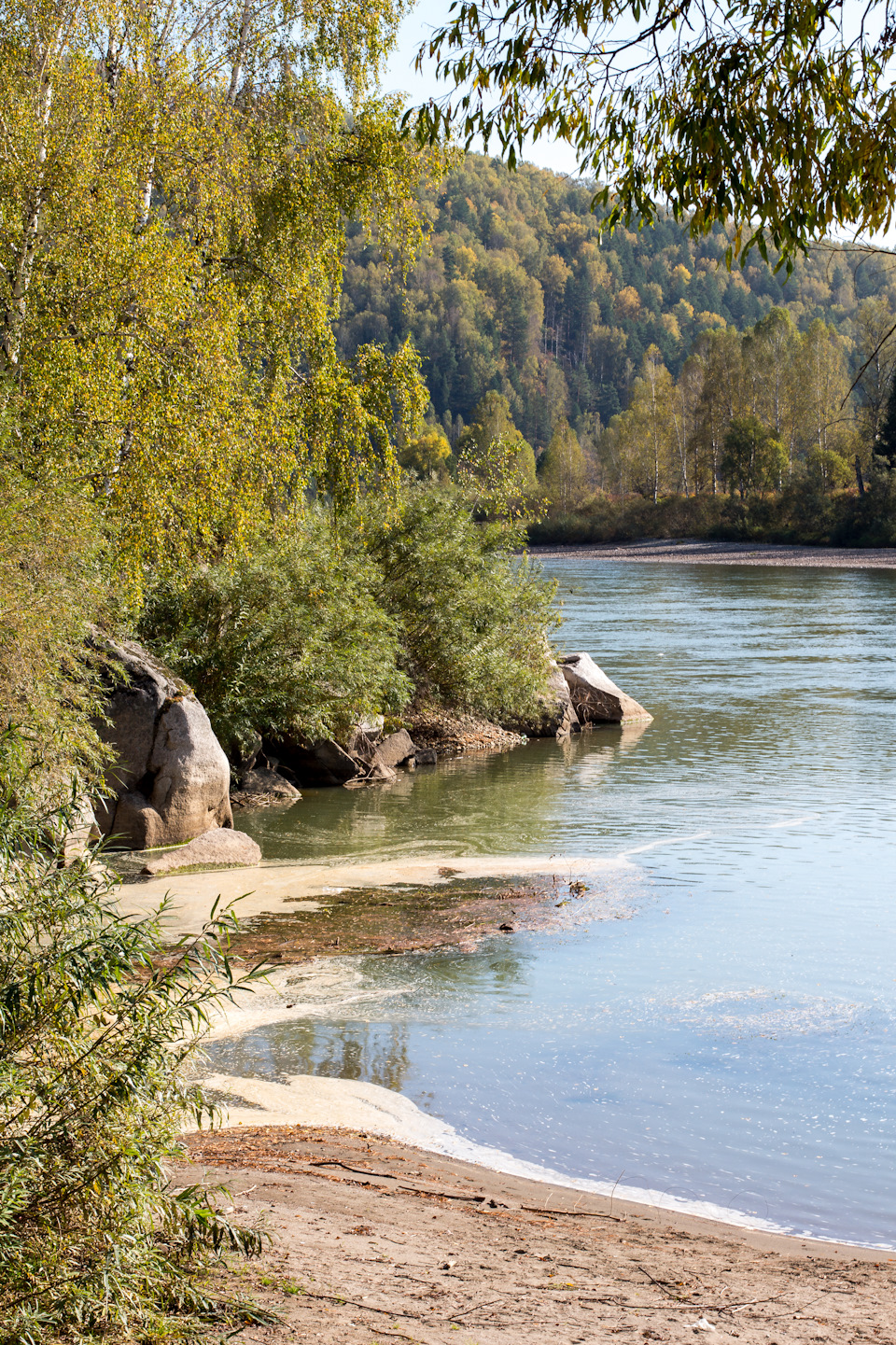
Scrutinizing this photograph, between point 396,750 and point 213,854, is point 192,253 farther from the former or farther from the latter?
point 396,750

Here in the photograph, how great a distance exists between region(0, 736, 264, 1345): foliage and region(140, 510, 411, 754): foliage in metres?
13.2

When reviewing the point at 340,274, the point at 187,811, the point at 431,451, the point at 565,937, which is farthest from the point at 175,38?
the point at 431,451

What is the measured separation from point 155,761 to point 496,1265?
414 inches

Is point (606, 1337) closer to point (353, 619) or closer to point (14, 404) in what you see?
point (14, 404)

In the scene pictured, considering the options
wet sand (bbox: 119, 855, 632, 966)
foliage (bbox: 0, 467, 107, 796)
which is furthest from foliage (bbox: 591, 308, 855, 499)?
foliage (bbox: 0, 467, 107, 796)

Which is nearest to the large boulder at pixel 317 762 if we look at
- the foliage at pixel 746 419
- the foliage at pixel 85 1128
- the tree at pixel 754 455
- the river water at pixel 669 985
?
the river water at pixel 669 985

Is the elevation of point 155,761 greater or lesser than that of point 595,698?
greater

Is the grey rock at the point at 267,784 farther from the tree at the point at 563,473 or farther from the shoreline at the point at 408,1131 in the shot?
the tree at the point at 563,473

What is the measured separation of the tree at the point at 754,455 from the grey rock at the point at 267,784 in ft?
265

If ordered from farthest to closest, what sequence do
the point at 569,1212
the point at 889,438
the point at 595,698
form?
the point at 889,438 < the point at 595,698 < the point at 569,1212

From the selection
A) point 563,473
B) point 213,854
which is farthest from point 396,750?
point 563,473

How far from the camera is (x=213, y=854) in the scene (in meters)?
14.3

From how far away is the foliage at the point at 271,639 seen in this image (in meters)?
18.4

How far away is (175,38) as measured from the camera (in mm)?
17078
